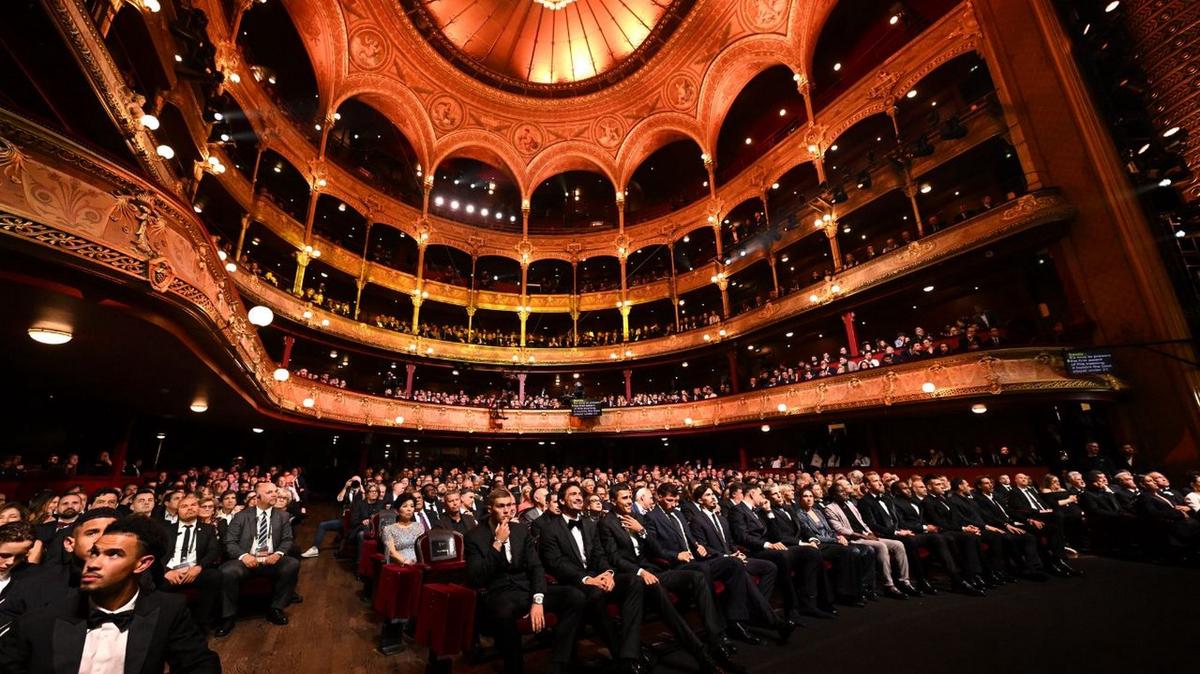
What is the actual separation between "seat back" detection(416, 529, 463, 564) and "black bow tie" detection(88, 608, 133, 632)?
296 cm

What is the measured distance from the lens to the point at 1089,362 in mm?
8898

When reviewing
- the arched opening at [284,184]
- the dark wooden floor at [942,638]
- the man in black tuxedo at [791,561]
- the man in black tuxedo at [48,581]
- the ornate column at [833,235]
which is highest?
the arched opening at [284,184]

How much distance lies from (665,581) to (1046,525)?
6.63 meters

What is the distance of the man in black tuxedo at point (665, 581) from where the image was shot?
12.1 ft

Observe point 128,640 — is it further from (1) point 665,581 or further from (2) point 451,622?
(1) point 665,581

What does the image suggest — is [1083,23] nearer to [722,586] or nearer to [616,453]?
[722,586]

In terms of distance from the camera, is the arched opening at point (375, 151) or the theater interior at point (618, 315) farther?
the arched opening at point (375, 151)

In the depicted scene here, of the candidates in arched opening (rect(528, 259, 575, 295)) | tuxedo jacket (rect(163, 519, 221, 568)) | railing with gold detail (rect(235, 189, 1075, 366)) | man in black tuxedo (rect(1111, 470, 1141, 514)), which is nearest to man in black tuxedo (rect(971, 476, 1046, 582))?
man in black tuxedo (rect(1111, 470, 1141, 514))

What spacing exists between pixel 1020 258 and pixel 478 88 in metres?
20.5

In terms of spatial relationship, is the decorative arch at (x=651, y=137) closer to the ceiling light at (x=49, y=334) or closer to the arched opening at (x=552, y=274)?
the arched opening at (x=552, y=274)

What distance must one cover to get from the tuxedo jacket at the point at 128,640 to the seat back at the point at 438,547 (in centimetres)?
267

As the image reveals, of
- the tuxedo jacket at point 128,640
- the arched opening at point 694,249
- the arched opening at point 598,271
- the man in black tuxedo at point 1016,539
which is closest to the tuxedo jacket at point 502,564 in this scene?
the tuxedo jacket at point 128,640

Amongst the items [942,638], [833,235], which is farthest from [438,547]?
[833,235]

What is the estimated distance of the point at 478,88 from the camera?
66.3 ft
